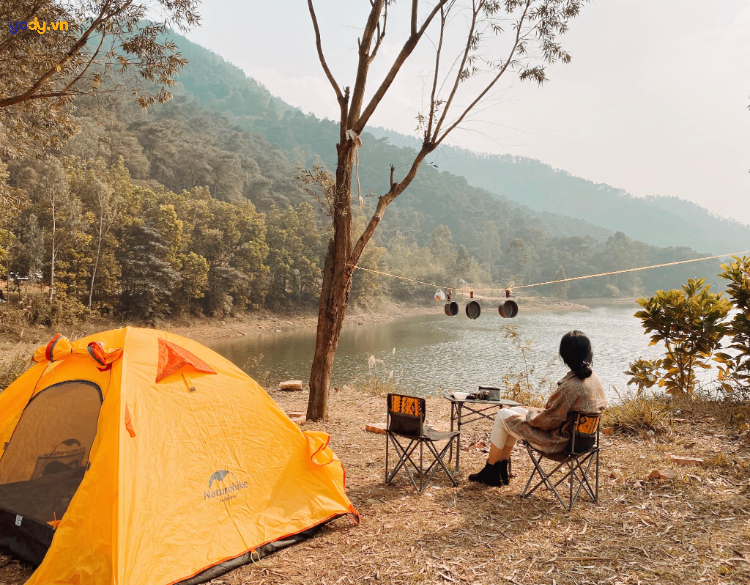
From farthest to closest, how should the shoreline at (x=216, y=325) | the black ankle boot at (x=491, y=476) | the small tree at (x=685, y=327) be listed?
the shoreline at (x=216, y=325), the small tree at (x=685, y=327), the black ankle boot at (x=491, y=476)

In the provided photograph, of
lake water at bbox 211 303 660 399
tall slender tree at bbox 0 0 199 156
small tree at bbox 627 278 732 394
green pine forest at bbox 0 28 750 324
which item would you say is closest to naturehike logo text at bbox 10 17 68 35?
tall slender tree at bbox 0 0 199 156

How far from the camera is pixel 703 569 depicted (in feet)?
7.62

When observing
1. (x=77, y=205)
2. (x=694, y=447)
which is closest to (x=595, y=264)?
(x=77, y=205)

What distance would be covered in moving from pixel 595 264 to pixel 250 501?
260 ft

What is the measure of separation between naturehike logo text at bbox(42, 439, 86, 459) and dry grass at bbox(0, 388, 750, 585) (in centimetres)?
56

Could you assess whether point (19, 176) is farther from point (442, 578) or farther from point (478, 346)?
point (442, 578)

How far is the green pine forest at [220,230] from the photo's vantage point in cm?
1844

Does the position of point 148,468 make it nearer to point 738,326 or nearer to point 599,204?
point 738,326

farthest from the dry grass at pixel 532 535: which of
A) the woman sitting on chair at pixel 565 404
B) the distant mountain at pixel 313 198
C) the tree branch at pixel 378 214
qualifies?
the distant mountain at pixel 313 198

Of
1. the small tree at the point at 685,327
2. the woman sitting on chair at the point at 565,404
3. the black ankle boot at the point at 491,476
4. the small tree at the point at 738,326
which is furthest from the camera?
the small tree at the point at 685,327

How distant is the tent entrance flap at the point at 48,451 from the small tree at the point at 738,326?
5993 mm

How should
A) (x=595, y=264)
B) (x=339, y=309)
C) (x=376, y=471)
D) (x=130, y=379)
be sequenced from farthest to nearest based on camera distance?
(x=595, y=264) → (x=339, y=309) → (x=376, y=471) → (x=130, y=379)

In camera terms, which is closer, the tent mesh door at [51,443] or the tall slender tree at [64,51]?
the tent mesh door at [51,443]

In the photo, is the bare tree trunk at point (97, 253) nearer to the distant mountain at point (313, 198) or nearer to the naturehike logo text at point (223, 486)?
the distant mountain at point (313, 198)
